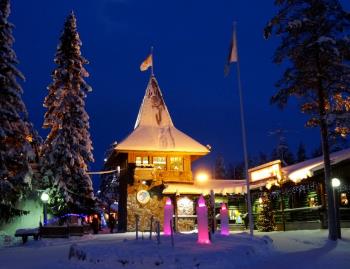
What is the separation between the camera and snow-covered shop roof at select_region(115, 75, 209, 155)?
110 ft

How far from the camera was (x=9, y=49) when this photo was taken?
2691 cm

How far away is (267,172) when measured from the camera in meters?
28.5

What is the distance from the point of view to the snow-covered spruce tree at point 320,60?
62.7 feet

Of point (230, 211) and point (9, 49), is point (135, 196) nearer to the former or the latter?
→ point (230, 211)

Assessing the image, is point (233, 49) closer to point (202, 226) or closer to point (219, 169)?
point (202, 226)

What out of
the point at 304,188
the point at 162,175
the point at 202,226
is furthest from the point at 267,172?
the point at 202,226

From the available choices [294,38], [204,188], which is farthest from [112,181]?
[294,38]

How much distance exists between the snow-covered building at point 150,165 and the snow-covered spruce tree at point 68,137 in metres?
2.96

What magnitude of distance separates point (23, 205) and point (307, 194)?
21700mm

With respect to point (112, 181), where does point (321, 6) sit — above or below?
above

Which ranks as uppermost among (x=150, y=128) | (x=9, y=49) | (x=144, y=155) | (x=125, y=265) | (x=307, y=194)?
(x=9, y=49)

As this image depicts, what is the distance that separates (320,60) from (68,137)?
65.6ft

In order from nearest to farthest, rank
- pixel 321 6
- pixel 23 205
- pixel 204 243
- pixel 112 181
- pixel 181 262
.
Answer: pixel 181 262 < pixel 204 243 < pixel 321 6 < pixel 23 205 < pixel 112 181

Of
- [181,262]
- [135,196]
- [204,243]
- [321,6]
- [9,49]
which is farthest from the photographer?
[135,196]
